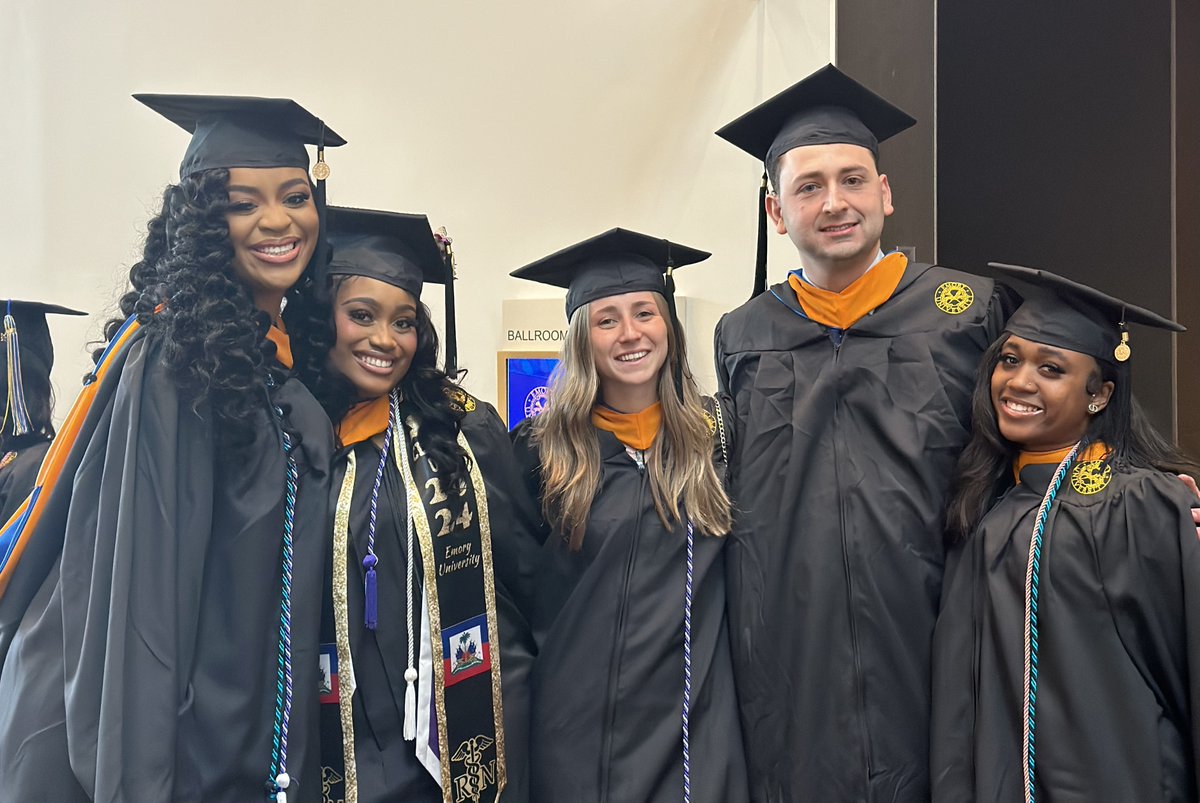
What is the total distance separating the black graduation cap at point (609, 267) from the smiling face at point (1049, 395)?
0.91 m

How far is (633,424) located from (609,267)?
44 centimetres

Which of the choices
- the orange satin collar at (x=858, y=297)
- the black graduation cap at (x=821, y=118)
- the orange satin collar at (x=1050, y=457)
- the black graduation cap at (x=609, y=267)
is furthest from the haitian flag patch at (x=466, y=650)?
the black graduation cap at (x=821, y=118)

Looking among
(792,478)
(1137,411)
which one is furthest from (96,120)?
(1137,411)

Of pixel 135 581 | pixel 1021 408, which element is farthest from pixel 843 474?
pixel 135 581

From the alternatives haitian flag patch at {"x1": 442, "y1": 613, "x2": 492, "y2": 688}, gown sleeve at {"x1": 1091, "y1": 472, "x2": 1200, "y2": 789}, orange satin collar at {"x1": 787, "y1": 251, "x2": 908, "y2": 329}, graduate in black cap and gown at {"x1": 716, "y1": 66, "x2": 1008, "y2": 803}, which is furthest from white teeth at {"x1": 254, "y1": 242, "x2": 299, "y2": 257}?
gown sleeve at {"x1": 1091, "y1": 472, "x2": 1200, "y2": 789}

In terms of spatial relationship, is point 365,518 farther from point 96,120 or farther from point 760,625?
point 96,120

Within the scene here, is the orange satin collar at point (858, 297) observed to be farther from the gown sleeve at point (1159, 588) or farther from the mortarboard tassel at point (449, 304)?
the mortarboard tassel at point (449, 304)

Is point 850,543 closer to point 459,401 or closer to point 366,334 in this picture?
point 459,401

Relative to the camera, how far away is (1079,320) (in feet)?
6.24

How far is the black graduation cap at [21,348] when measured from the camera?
315cm

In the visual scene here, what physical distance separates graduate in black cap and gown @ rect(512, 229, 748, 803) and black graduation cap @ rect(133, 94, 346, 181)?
2.35 ft

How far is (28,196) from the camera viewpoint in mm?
4223

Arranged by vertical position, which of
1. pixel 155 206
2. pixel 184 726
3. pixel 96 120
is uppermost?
pixel 96 120

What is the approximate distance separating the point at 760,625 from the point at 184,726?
1.31m
